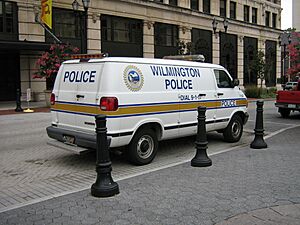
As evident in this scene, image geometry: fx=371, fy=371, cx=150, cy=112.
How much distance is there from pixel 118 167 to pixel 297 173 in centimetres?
327

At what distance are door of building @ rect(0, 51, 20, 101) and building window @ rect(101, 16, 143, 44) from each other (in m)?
7.04

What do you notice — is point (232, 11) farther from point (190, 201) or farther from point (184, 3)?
point (190, 201)

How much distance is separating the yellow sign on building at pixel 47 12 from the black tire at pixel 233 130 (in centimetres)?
1629

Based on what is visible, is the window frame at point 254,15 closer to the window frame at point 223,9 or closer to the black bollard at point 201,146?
the window frame at point 223,9

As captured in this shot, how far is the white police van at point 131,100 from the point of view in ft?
22.1

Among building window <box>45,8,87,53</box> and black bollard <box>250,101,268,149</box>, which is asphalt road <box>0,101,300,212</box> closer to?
black bollard <box>250,101,268,149</box>

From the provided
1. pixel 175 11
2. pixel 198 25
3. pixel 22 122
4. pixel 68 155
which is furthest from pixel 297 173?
pixel 198 25

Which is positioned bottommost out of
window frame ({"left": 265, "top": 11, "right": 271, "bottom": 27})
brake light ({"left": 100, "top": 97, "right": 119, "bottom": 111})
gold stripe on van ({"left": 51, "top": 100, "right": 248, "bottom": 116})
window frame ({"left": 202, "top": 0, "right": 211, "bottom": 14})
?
gold stripe on van ({"left": 51, "top": 100, "right": 248, "bottom": 116})

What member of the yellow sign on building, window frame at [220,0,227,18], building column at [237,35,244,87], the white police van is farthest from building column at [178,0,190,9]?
the white police van

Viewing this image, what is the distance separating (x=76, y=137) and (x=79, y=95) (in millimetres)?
812

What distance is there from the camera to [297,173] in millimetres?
6441

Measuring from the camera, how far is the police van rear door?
22.6 ft

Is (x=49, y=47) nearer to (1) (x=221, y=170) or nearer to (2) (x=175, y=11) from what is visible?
(2) (x=175, y=11)

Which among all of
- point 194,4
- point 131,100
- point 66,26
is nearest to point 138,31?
point 66,26
